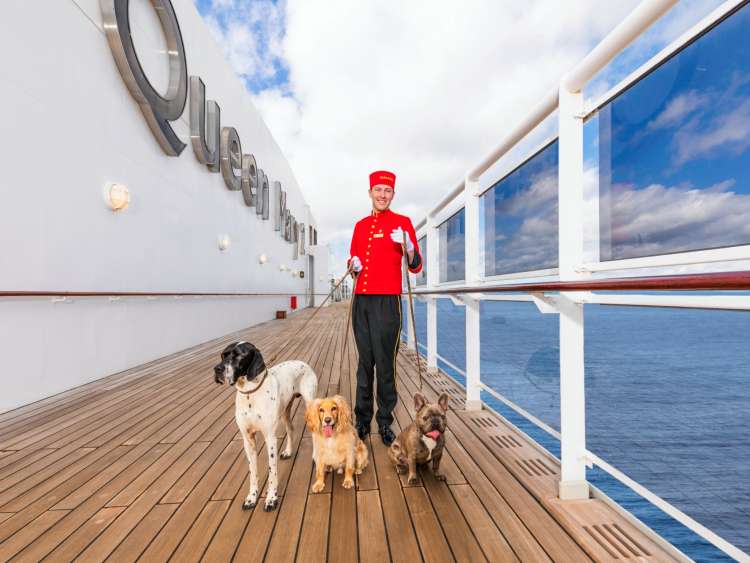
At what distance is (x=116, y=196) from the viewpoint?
13.1ft

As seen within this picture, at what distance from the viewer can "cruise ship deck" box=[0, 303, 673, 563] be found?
4.20 ft

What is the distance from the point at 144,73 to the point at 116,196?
1.91m

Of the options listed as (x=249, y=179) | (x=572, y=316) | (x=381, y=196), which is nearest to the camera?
(x=572, y=316)

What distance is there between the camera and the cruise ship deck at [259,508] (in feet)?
4.20

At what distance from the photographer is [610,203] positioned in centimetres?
142

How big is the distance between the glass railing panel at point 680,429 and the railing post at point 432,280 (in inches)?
62.2

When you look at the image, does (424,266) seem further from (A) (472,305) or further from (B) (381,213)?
(B) (381,213)

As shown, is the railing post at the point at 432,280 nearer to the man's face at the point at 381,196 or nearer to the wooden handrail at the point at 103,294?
the man's face at the point at 381,196

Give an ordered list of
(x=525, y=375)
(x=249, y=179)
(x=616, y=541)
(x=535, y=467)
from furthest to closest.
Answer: (x=525, y=375)
(x=249, y=179)
(x=535, y=467)
(x=616, y=541)

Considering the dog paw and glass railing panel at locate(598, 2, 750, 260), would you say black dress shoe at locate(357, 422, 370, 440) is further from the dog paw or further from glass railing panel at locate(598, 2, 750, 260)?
glass railing panel at locate(598, 2, 750, 260)

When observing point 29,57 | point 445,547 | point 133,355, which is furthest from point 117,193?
point 445,547

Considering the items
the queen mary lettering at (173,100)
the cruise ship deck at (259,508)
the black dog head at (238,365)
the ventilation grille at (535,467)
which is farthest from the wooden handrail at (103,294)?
the ventilation grille at (535,467)

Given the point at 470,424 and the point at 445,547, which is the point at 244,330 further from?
the point at 445,547

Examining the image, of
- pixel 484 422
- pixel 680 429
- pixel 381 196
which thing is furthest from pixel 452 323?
pixel 680 429
